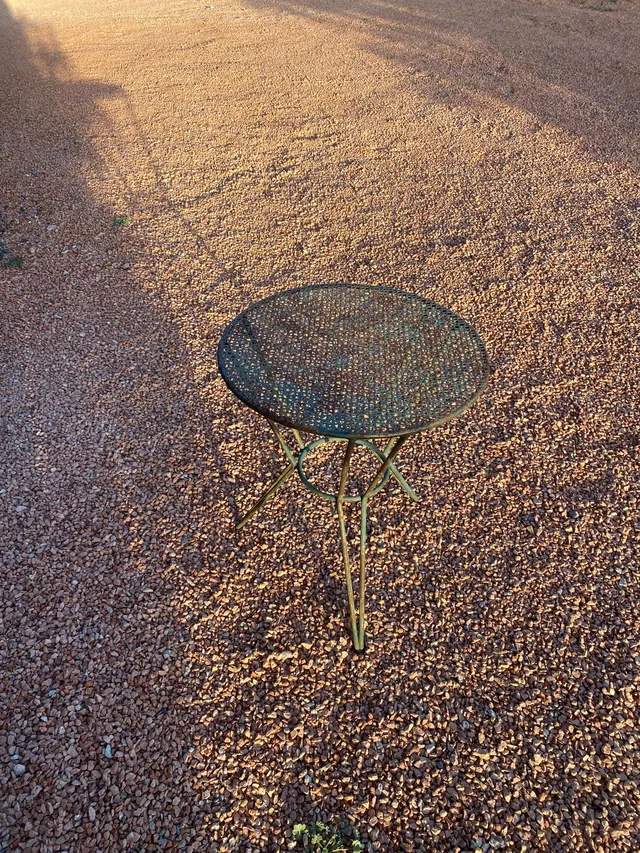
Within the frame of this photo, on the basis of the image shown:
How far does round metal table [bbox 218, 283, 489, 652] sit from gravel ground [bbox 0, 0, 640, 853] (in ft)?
1.06

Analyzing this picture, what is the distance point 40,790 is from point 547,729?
1.58 metres

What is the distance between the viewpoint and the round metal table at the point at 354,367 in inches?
72.3

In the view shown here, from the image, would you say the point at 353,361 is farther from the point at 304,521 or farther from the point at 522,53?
the point at 522,53

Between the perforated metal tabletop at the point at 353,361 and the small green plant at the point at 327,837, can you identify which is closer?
the small green plant at the point at 327,837

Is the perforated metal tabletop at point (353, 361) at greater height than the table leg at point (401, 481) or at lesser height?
greater

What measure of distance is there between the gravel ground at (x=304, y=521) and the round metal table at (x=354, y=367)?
32 centimetres

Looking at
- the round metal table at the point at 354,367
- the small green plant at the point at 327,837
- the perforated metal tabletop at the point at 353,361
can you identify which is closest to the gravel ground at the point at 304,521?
the small green plant at the point at 327,837

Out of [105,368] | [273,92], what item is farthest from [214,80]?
[105,368]

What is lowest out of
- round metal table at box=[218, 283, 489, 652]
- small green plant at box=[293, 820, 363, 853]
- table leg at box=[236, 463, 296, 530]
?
small green plant at box=[293, 820, 363, 853]

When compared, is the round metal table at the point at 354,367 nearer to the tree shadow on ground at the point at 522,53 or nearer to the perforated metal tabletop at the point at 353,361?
the perforated metal tabletop at the point at 353,361

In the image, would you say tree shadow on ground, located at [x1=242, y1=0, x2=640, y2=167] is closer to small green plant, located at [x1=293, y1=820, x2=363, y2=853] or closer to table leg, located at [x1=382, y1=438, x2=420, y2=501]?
table leg, located at [x1=382, y1=438, x2=420, y2=501]

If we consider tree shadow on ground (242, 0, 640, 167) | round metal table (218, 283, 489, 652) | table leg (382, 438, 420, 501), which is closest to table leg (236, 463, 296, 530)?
round metal table (218, 283, 489, 652)

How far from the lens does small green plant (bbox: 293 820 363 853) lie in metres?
1.69

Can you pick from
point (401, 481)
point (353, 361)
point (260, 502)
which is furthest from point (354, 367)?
point (260, 502)
